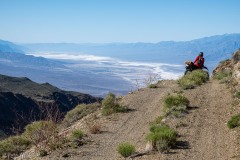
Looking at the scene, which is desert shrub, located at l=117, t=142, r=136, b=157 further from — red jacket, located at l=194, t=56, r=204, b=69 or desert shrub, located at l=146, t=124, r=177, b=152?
red jacket, located at l=194, t=56, r=204, b=69

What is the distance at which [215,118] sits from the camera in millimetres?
15703

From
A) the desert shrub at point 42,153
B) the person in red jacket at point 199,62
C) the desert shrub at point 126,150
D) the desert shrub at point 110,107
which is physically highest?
the person in red jacket at point 199,62

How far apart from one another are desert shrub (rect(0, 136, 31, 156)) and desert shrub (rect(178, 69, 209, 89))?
9.63 m

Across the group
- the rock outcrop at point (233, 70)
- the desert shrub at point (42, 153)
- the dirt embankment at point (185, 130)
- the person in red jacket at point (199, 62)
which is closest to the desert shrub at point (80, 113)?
the dirt embankment at point (185, 130)

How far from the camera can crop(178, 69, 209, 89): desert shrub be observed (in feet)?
76.8

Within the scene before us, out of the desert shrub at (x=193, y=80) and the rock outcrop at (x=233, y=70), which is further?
the desert shrub at (x=193, y=80)

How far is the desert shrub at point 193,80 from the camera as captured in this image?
76.8 feet

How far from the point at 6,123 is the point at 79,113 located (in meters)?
51.5

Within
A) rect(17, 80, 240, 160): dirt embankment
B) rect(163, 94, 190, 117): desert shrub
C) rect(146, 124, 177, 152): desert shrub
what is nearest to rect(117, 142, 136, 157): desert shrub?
rect(17, 80, 240, 160): dirt embankment

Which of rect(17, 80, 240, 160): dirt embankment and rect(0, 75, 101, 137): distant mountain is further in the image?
rect(0, 75, 101, 137): distant mountain

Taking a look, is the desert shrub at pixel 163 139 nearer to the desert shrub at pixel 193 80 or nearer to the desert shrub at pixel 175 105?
the desert shrub at pixel 175 105

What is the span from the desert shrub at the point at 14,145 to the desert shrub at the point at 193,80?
9.63 meters

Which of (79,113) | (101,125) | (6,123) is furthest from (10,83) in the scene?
(101,125)

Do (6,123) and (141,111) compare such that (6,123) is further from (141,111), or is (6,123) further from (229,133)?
(229,133)
